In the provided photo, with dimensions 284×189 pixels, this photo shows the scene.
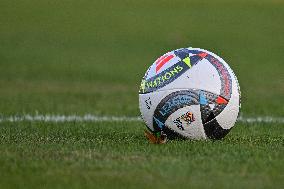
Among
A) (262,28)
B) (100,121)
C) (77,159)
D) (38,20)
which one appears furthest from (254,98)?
(38,20)

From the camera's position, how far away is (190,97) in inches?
403

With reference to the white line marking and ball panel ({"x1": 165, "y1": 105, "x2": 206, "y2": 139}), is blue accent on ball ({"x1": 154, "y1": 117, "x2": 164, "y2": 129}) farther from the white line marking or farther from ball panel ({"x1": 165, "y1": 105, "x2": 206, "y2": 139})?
the white line marking

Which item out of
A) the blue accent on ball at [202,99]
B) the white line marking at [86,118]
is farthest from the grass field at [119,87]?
the white line marking at [86,118]

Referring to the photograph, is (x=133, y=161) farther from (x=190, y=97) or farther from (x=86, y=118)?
(x=86, y=118)

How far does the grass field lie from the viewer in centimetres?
823

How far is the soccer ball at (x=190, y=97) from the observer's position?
403 inches

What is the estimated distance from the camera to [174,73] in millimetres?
10367

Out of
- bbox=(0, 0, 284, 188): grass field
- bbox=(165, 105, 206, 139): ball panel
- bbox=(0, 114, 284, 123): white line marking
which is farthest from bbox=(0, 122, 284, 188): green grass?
bbox=(0, 114, 284, 123): white line marking

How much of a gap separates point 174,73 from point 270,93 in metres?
9.76

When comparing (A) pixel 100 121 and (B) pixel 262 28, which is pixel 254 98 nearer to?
(A) pixel 100 121

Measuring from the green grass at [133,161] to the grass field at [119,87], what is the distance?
0.01m

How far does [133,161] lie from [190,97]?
1668 millimetres

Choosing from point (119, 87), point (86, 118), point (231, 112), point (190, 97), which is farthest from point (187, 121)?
point (119, 87)

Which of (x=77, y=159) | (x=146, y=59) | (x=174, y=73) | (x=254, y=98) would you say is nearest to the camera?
(x=77, y=159)
